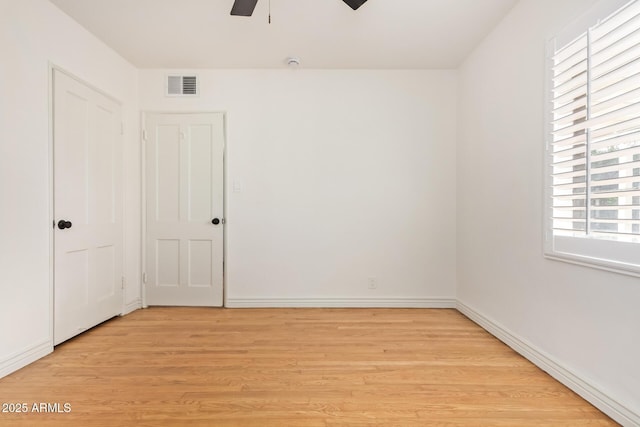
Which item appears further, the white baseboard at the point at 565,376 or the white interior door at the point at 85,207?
the white interior door at the point at 85,207

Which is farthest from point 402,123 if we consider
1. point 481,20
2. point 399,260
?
point 399,260

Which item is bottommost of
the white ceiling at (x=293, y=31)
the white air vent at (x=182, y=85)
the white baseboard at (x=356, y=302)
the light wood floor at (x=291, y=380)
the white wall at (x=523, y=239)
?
the light wood floor at (x=291, y=380)

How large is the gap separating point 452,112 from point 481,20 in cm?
101

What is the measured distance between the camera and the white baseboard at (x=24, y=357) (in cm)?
199

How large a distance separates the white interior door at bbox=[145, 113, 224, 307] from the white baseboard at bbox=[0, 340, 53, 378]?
1188mm

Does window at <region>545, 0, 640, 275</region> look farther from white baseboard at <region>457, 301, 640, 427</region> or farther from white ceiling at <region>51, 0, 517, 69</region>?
white ceiling at <region>51, 0, 517, 69</region>

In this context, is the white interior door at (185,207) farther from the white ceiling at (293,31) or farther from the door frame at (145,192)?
the white ceiling at (293,31)

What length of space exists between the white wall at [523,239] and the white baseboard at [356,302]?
0.92ft

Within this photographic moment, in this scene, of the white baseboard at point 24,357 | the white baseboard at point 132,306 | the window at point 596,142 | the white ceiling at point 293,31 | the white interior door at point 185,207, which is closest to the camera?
the window at point 596,142

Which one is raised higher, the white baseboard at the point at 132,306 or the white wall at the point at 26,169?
the white wall at the point at 26,169

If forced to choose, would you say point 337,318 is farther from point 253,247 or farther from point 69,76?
point 69,76

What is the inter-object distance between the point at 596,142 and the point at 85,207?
12.4ft

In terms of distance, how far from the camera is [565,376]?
1.90 m

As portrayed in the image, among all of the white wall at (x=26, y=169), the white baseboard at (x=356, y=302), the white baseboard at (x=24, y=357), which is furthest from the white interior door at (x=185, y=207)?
the white baseboard at (x=24, y=357)
